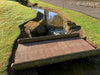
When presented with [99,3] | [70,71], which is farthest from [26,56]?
[99,3]

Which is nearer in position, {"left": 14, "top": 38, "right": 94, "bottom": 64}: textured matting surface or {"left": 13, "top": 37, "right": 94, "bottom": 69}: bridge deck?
{"left": 13, "top": 37, "right": 94, "bottom": 69}: bridge deck

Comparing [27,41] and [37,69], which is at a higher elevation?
[27,41]

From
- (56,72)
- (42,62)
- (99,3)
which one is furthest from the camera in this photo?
(99,3)

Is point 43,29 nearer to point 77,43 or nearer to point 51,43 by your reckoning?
point 51,43

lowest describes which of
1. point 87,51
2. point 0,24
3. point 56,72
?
point 56,72

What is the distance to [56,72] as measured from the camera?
308 inches

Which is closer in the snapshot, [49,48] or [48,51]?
[48,51]

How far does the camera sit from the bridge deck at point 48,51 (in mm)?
7199

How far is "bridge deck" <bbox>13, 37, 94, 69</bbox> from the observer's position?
7199mm

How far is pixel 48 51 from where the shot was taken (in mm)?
8469

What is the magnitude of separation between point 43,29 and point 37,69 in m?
6.90

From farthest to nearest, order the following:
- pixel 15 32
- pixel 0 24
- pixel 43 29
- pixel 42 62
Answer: pixel 0 24 < pixel 43 29 < pixel 15 32 < pixel 42 62

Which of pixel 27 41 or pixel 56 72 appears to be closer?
pixel 56 72

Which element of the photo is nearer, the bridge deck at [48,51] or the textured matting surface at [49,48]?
the bridge deck at [48,51]
